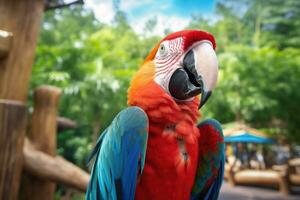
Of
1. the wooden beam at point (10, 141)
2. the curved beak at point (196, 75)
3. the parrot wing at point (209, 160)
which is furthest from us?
the wooden beam at point (10, 141)

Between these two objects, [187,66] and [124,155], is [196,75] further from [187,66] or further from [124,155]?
[124,155]

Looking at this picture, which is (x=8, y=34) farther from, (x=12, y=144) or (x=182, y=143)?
(x=182, y=143)

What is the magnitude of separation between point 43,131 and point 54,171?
0.69ft

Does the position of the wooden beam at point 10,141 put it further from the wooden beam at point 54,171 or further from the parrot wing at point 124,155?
the parrot wing at point 124,155

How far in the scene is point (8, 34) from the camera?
953mm

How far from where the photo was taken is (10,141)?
0.90 meters

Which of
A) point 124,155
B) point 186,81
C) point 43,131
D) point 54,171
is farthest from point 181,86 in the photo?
point 43,131

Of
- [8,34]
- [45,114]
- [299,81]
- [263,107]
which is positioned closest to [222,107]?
[263,107]

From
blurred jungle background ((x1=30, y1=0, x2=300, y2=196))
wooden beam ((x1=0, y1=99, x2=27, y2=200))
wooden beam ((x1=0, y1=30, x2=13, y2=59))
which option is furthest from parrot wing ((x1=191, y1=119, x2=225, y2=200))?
blurred jungle background ((x1=30, y1=0, x2=300, y2=196))

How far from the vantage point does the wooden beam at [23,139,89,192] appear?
1.20 meters

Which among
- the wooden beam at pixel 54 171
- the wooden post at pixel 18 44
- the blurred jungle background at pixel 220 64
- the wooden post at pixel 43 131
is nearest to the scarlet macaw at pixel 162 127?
the wooden post at pixel 18 44

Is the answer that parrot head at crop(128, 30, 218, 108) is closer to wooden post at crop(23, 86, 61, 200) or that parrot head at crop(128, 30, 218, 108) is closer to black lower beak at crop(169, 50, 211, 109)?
black lower beak at crop(169, 50, 211, 109)

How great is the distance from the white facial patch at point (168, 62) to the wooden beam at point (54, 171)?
78cm

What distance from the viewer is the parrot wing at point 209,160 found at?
0.67 metres
